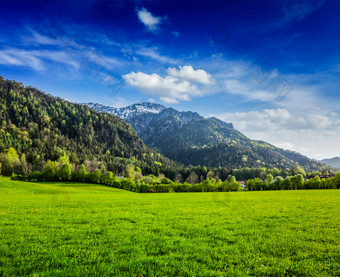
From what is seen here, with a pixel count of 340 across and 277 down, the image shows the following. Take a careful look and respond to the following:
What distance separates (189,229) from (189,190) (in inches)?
3185

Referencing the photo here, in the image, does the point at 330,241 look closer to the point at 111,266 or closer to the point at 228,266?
the point at 228,266

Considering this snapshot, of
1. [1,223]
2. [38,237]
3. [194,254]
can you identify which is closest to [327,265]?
[194,254]

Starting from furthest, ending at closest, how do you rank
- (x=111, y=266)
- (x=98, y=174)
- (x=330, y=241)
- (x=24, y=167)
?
(x=24, y=167) → (x=98, y=174) → (x=330, y=241) → (x=111, y=266)

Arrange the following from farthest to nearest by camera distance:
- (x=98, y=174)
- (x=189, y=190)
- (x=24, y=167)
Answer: (x=24, y=167), (x=98, y=174), (x=189, y=190)

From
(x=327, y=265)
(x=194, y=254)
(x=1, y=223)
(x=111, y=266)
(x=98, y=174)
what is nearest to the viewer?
(x=111, y=266)

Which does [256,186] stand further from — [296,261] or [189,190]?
[296,261]

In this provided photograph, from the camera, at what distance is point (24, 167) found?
134125 mm

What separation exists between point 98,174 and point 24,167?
7231 cm

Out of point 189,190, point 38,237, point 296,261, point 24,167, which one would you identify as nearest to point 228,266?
point 296,261

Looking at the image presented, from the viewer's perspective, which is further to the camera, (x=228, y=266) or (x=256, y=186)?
(x=256, y=186)

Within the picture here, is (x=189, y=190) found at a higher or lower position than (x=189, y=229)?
lower

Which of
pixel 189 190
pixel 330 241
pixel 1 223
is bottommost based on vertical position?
pixel 189 190

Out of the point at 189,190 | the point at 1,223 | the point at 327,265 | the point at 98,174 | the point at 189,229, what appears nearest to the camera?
the point at 327,265

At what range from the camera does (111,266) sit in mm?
7941
